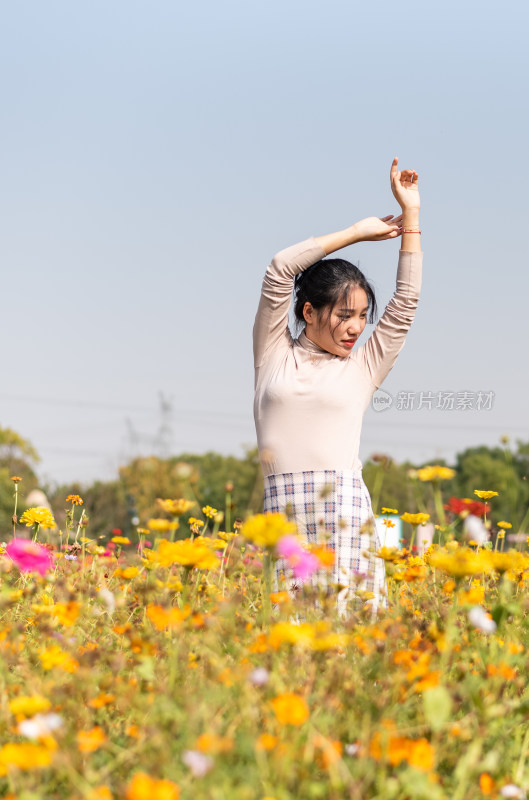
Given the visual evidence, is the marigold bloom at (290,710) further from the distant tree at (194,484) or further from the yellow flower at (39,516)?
the distant tree at (194,484)

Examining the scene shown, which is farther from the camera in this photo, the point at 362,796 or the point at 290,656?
the point at 290,656

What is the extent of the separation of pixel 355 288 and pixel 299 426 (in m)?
0.67

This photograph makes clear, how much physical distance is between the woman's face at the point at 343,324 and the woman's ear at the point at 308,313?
39mm

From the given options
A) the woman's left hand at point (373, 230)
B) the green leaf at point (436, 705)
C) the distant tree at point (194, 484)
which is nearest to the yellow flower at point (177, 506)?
the green leaf at point (436, 705)

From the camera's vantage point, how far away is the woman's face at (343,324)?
3.48m

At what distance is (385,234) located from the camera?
351 centimetres

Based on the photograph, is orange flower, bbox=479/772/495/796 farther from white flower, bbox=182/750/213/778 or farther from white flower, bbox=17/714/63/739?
white flower, bbox=17/714/63/739

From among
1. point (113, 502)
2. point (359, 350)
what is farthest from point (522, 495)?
point (359, 350)

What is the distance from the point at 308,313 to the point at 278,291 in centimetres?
22

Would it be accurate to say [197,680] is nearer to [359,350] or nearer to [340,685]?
[340,685]

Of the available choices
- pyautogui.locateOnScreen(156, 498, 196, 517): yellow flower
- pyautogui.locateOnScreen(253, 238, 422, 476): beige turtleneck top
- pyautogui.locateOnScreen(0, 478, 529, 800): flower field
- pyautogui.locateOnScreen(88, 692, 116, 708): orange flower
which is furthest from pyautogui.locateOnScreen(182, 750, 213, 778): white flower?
pyautogui.locateOnScreen(253, 238, 422, 476): beige turtleneck top

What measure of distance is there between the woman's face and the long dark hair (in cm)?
2

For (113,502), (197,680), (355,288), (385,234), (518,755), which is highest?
(385,234)

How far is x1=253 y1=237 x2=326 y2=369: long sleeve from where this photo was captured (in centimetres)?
347
